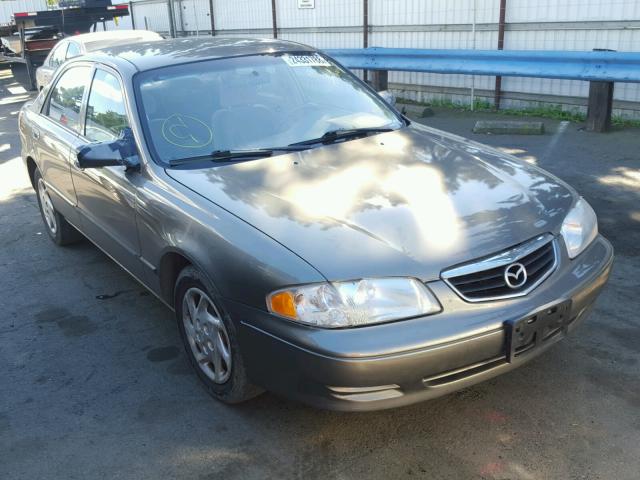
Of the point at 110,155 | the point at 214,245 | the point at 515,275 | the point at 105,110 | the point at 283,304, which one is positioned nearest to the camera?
the point at 283,304

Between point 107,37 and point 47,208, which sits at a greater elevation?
point 107,37

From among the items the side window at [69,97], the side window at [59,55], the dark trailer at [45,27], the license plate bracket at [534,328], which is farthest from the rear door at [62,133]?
the dark trailer at [45,27]

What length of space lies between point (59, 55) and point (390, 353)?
34.9 feet

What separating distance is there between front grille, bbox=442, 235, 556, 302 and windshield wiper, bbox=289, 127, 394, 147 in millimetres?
1416

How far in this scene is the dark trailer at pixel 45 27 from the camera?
16172 millimetres

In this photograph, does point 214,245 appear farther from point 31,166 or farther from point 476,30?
point 476,30

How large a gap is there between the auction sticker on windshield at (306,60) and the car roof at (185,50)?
77 mm

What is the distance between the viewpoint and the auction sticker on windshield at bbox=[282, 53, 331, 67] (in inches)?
169

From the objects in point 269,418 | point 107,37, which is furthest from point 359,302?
point 107,37

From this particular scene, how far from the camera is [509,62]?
8.86 meters

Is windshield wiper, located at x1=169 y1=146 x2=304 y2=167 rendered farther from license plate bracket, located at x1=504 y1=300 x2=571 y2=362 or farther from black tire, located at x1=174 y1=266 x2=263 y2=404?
license plate bracket, located at x1=504 y1=300 x2=571 y2=362

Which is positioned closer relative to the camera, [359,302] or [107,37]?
[359,302]

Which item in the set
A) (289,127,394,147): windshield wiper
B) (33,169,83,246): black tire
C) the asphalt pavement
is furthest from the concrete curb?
(33,169,83,246): black tire

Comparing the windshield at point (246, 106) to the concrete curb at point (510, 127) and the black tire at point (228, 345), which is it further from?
the concrete curb at point (510, 127)
